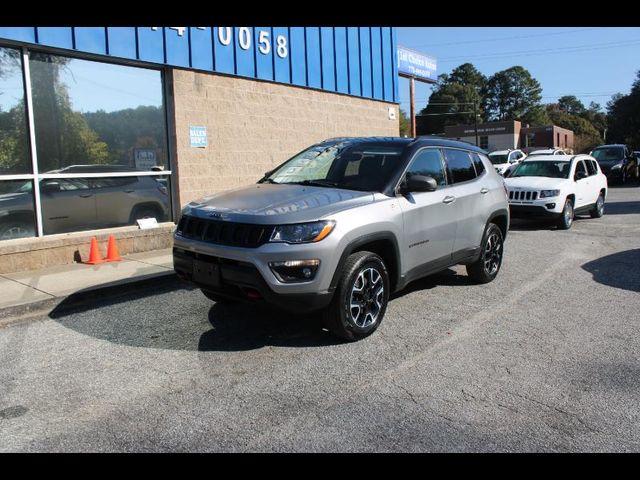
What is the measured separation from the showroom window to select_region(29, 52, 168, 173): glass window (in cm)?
1

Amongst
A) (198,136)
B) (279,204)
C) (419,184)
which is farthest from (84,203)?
(419,184)

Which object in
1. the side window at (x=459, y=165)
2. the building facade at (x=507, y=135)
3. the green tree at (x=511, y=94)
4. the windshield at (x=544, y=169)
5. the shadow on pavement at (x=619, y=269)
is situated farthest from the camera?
the green tree at (x=511, y=94)

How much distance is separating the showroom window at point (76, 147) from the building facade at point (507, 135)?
232 feet

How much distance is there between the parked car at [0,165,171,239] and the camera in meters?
8.00

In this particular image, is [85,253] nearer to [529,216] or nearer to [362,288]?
[362,288]

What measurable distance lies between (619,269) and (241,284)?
6.04 m

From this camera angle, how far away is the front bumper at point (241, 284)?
14.6ft

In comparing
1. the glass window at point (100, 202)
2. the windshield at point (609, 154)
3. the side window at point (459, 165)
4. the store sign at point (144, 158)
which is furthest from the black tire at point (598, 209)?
the windshield at point (609, 154)

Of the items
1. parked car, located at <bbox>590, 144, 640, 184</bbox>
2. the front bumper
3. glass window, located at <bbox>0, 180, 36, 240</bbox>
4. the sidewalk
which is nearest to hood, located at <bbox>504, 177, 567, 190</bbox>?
the sidewalk

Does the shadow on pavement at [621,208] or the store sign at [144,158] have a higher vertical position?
the store sign at [144,158]

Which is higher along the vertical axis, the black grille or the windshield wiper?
the windshield wiper

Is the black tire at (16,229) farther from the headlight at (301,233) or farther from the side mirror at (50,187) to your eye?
the headlight at (301,233)

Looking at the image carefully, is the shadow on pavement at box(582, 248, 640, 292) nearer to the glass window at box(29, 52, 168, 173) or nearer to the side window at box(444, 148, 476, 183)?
the side window at box(444, 148, 476, 183)
